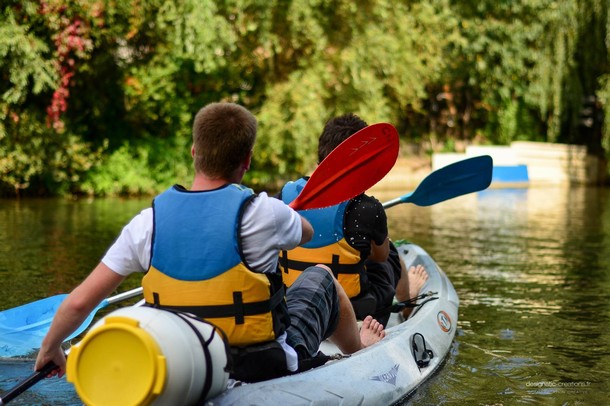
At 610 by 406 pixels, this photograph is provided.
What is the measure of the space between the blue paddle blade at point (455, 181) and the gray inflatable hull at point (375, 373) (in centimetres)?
61

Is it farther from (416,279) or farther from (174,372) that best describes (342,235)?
(174,372)

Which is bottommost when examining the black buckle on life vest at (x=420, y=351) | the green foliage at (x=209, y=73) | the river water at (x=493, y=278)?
the river water at (x=493, y=278)

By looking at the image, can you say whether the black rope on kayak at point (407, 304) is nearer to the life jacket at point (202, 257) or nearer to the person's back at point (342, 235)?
the person's back at point (342, 235)

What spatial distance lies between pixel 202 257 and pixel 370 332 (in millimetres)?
1577

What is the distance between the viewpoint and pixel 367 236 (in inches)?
182

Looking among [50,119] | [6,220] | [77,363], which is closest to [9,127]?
[50,119]

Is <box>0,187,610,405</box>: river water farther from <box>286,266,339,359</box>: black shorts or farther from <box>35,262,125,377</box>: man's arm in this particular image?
<box>35,262,125,377</box>: man's arm

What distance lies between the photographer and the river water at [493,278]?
15.5 ft

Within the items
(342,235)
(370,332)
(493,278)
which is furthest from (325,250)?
(493,278)

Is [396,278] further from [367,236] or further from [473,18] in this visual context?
[473,18]

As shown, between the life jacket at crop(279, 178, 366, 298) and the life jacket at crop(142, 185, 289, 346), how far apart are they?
1.33 meters

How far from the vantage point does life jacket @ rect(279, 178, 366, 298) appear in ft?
14.9

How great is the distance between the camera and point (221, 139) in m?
3.17

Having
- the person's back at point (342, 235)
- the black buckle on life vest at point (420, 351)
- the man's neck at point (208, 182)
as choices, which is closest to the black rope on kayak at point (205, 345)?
the man's neck at point (208, 182)
